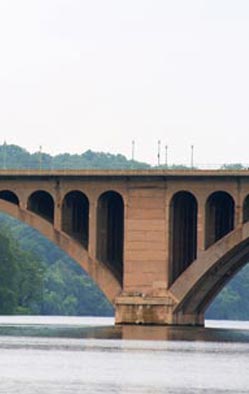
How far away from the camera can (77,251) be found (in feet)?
502

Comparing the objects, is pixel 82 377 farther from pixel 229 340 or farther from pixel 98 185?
pixel 98 185

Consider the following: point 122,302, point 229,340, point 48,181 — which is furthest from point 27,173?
point 229,340

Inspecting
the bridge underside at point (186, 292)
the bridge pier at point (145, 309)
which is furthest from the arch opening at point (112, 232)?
the bridge underside at point (186, 292)

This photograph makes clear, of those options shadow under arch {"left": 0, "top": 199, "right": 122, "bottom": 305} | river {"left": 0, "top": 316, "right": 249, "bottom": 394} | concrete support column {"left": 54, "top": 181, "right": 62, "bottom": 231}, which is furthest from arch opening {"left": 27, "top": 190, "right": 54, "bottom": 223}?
river {"left": 0, "top": 316, "right": 249, "bottom": 394}

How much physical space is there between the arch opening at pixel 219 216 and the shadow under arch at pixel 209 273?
175 centimetres

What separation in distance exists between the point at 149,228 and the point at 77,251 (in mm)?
6128

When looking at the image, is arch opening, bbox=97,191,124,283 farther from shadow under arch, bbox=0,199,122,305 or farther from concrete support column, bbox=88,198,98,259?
shadow under arch, bbox=0,199,122,305

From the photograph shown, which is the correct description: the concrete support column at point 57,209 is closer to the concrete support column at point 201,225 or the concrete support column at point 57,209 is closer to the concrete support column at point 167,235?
the concrete support column at point 167,235

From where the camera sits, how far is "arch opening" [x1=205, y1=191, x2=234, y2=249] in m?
150

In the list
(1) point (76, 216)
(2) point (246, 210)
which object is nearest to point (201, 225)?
(2) point (246, 210)

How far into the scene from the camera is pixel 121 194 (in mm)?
151375

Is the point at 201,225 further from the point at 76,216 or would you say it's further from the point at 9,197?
the point at 9,197

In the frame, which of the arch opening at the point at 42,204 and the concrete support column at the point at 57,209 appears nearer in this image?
the concrete support column at the point at 57,209

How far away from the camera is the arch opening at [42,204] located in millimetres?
156375
